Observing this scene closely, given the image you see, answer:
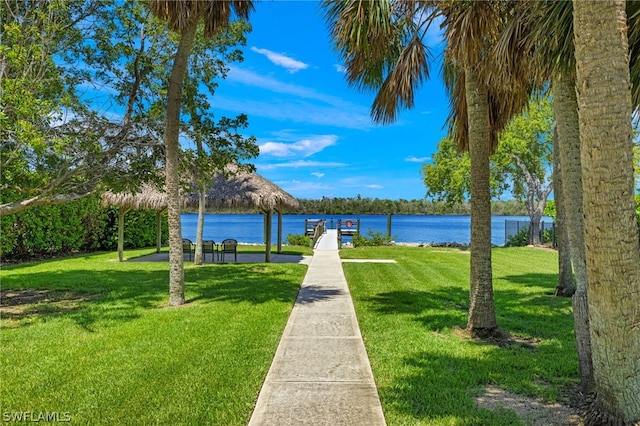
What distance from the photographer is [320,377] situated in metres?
4.56

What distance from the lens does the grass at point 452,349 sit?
3.96 m

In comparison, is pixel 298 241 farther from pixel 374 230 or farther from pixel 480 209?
pixel 374 230

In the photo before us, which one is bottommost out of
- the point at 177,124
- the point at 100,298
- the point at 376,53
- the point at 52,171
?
the point at 100,298

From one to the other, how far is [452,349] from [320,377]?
6.86ft

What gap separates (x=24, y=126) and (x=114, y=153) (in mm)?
3191

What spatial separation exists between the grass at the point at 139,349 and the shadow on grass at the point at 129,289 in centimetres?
3

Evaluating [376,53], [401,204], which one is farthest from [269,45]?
[401,204]

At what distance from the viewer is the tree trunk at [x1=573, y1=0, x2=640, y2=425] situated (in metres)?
2.91

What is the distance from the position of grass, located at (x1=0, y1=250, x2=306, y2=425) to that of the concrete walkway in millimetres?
199

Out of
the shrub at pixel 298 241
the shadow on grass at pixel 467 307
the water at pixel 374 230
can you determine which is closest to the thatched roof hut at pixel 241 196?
the shadow on grass at pixel 467 307

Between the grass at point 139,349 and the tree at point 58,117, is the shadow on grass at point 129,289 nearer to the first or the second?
the grass at point 139,349

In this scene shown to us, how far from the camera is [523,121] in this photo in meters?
23.0

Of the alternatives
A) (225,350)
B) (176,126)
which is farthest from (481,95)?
(176,126)

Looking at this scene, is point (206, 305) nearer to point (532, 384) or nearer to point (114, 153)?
point (114, 153)
